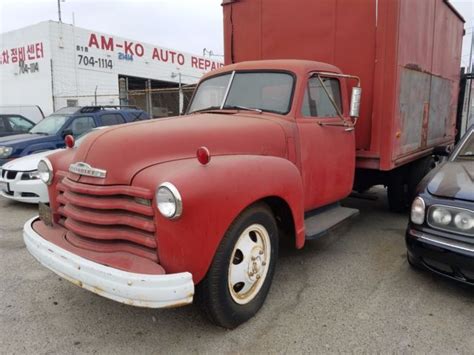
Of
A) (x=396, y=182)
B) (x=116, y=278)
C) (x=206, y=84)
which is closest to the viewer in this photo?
(x=116, y=278)

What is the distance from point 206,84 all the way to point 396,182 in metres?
3.31

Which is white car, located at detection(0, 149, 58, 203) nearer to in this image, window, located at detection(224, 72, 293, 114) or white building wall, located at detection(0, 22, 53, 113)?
window, located at detection(224, 72, 293, 114)

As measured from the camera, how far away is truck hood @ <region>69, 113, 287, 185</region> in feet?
9.18

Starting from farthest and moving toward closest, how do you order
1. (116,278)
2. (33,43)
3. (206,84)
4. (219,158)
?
(33,43), (206,84), (219,158), (116,278)

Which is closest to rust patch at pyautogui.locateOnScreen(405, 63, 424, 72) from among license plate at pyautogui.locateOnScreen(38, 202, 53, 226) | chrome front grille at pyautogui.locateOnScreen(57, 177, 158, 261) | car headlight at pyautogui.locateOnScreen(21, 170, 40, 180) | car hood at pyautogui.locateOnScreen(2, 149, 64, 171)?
chrome front grille at pyautogui.locateOnScreen(57, 177, 158, 261)

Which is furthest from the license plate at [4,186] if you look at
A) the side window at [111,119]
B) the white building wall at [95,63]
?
the white building wall at [95,63]

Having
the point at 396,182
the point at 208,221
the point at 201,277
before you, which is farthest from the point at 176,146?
the point at 396,182

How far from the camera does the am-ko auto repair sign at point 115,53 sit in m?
18.0

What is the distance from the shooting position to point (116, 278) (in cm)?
240

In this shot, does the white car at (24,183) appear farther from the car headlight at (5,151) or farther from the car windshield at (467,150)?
the car windshield at (467,150)

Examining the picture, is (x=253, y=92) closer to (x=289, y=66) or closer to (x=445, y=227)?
(x=289, y=66)

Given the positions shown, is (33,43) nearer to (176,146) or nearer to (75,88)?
(75,88)

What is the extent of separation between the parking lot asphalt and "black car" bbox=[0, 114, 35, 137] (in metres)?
7.93

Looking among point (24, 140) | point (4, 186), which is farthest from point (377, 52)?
point (24, 140)
